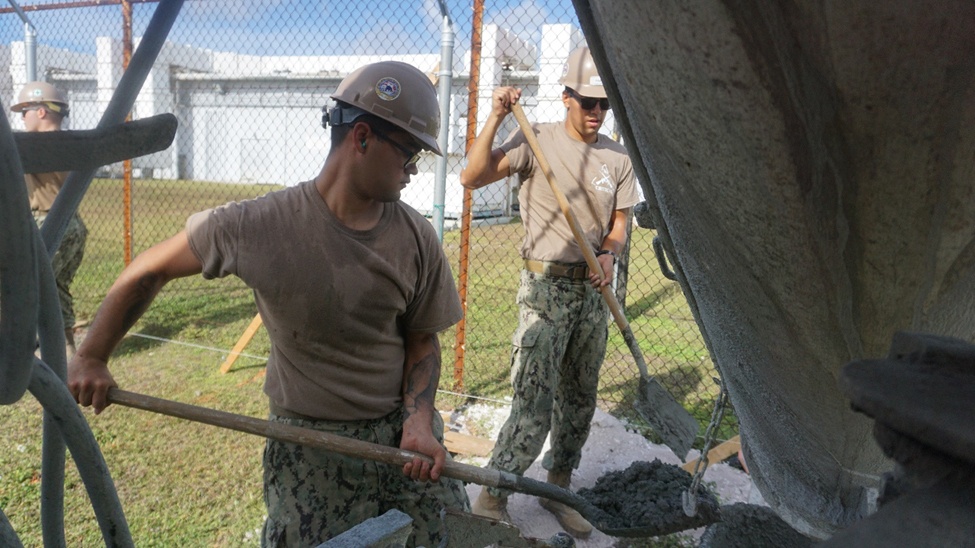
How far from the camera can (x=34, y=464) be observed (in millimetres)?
4129

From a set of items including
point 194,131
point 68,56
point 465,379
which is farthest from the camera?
point 194,131

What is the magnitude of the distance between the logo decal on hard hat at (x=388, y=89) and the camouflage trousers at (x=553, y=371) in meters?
1.84

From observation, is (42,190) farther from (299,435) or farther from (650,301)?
(650,301)

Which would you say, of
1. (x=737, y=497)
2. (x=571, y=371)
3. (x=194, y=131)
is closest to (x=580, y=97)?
(x=571, y=371)

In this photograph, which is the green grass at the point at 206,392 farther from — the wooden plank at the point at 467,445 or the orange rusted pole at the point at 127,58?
the orange rusted pole at the point at 127,58

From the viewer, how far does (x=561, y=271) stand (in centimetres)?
382

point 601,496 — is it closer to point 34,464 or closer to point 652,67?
point 652,67

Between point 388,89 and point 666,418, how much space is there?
253 cm

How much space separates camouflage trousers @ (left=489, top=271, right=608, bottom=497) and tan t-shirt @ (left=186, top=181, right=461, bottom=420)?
1.30 metres

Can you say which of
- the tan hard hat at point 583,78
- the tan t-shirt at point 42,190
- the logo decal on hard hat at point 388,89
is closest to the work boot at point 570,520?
the tan hard hat at point 583,78

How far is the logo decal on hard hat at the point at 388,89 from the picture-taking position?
7.27ft

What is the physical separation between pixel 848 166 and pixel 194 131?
2566 centimetres

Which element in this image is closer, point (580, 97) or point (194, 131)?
point (580, 97)

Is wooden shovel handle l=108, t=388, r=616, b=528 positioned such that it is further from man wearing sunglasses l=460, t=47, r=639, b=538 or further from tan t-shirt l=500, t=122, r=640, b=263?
tan t-shirt l=500, t=122, r=640, b=263
